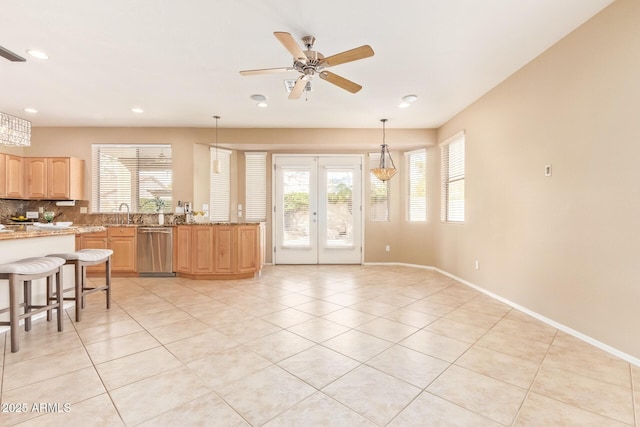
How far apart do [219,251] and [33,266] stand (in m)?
2.56

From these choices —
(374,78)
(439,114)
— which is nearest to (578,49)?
(374,78)

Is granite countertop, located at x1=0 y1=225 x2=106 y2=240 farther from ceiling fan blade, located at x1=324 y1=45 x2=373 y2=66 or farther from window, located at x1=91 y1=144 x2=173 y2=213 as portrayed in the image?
ceiling fan blade, located at x1=324 y1=45 x2=373 y2=66

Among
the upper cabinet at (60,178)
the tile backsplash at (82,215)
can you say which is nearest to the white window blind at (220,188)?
the tile backsplash at (82,215)

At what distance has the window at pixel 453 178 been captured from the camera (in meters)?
4.84

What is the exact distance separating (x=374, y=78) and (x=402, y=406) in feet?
11.1

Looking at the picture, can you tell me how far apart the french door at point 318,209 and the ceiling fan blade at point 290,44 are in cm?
367

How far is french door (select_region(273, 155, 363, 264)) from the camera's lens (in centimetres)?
614

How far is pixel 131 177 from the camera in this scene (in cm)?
564

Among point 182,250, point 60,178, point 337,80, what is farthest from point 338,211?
point 60,178

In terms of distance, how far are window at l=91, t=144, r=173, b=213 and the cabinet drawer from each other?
26.5 inches

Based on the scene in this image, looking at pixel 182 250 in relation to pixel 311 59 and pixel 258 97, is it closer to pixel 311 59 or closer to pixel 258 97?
pixel 258 97

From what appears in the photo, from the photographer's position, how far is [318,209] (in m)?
6.13

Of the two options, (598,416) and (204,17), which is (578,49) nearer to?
(598,416)

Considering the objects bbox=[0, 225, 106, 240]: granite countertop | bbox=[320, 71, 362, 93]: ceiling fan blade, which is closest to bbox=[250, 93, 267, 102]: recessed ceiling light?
bbox=[320, 71, 362, 93]: ceiling fan blade
